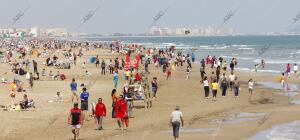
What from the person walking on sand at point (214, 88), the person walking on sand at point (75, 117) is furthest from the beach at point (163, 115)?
the person walking on sand at point (75, 117)

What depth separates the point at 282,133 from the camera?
19.9m

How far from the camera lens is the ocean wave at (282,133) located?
18.9 metres

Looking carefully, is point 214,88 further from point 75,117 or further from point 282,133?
point 75,117

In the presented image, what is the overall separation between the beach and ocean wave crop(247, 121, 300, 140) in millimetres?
360

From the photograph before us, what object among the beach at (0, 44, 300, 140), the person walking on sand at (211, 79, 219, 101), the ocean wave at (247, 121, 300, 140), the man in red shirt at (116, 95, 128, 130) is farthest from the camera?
the person walking on sand at (211, 79, 219, 101)

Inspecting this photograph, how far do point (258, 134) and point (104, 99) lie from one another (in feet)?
35.8

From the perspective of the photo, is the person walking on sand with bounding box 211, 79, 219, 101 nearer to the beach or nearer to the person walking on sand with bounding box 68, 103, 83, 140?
the beach

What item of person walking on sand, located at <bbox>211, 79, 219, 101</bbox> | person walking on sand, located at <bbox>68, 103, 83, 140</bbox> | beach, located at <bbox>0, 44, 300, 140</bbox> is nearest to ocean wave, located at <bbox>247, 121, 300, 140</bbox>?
beach, located at <bbox>0, 44, 300, 140</bbox>

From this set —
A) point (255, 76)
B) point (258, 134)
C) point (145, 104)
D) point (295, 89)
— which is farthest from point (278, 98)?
point (255, 76)

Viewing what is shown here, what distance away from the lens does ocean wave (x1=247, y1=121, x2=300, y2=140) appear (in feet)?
62.1

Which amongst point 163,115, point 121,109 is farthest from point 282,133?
point 121,109

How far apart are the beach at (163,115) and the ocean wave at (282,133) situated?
1.18ft

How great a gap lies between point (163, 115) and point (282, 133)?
5698 millimetres

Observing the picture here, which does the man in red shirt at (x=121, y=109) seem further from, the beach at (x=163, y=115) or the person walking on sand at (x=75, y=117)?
the person walking on sand at (x=75, y=117)
